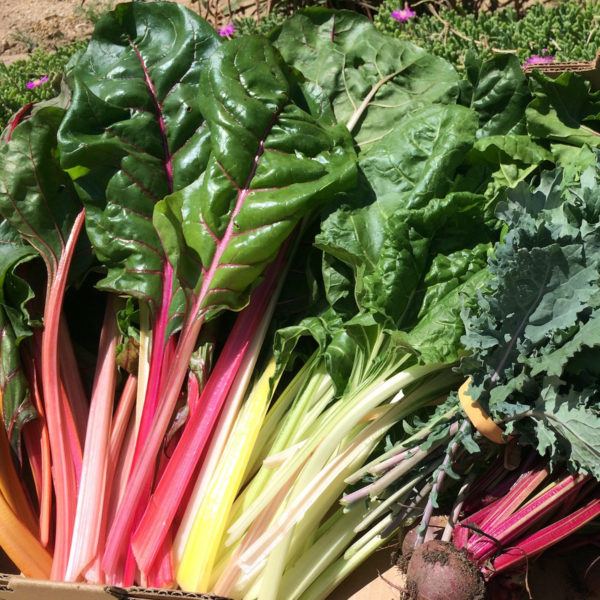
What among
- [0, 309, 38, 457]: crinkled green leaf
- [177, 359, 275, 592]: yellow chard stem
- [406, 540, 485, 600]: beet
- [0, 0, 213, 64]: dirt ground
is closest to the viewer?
[406, 540, 485, 600]: beet

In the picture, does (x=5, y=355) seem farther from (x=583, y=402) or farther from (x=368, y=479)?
(x=583, y=402)

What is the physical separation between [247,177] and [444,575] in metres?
1.38

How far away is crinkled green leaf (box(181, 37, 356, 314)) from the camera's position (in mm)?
2322

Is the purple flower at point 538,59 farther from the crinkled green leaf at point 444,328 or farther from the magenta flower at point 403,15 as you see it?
the crinkled green leaf at point 444,328

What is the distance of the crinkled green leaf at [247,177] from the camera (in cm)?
232

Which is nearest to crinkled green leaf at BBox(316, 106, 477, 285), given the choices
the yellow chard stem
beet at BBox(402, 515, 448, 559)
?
the yellow chard stem

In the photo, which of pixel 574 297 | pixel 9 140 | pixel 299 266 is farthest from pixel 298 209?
pixel 9 140

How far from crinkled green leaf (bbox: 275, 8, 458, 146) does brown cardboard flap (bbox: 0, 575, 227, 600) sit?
Result: 1.71m

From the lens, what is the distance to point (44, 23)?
5617mm

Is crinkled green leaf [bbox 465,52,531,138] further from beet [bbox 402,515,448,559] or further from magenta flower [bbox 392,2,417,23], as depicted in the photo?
magenta flower [bbox 392,2,417,23]

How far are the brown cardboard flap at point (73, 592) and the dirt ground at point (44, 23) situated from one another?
4.43m

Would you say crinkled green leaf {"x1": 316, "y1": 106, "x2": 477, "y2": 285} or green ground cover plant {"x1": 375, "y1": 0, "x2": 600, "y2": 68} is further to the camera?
green ground cover plant {"x1": 375, "y1": 0, "x2": 600, "y2": 68}

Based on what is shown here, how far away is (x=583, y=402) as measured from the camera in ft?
5.76

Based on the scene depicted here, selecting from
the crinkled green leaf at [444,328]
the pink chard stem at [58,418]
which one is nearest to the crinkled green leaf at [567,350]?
the crinkled green leaf at [444,328]
